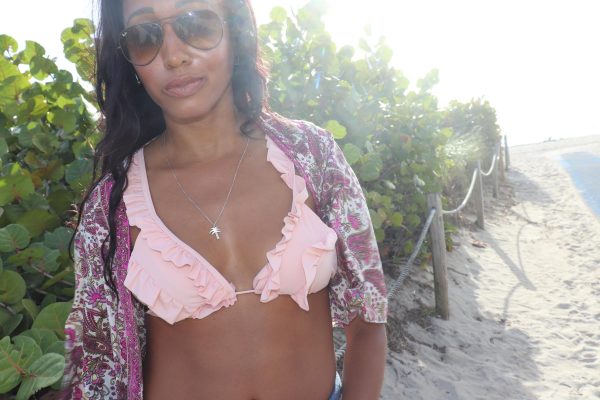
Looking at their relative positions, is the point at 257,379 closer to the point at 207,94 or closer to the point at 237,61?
the point at 207,94

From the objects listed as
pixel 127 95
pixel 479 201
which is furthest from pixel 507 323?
pixel 127 95

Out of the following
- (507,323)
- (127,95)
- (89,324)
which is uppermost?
(127,95)

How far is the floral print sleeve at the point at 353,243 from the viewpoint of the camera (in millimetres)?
1465

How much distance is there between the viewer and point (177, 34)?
4.56 ft

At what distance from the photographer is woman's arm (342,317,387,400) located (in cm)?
148

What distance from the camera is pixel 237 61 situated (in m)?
1.56

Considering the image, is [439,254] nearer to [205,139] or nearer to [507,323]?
[507,323]

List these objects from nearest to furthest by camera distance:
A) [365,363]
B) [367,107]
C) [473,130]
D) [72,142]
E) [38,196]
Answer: [365,363]
[38,196]
[72,142]
[367,107]
[473,130]

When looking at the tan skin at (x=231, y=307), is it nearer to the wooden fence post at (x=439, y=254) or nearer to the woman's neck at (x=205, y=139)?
the woman's neck at (x=205, y=139)

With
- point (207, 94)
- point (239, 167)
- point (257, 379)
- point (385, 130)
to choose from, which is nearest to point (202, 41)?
point (207, 94)

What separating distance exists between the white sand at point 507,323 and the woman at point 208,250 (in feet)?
8.31

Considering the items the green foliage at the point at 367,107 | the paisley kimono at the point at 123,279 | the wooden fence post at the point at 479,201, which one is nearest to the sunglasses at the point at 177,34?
the paisley kimono at the point at 123,279

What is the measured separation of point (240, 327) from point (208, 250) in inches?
8.6

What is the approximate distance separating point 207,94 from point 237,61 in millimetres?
178
